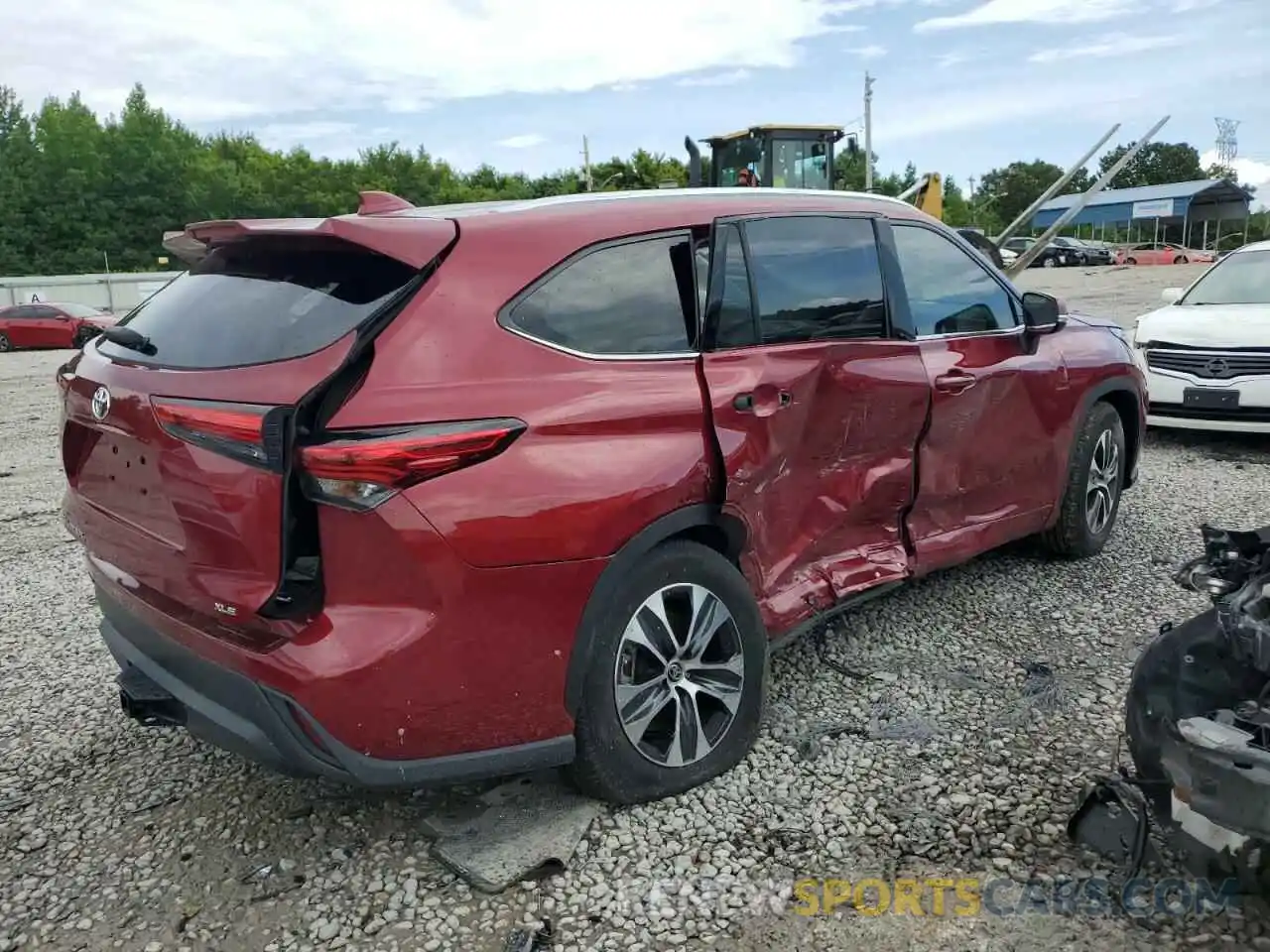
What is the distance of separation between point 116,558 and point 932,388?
2910 mm

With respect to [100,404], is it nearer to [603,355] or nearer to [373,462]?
[373,462]

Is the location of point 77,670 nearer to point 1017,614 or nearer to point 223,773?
point 223,773

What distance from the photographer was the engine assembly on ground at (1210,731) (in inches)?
84.3

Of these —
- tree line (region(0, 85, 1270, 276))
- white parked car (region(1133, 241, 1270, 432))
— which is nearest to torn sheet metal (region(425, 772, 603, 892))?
white parked car (region(1133, 241, 1270, 432))

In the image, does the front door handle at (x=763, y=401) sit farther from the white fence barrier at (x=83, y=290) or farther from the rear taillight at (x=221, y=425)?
the white fence barrier at (x=83, y=290)

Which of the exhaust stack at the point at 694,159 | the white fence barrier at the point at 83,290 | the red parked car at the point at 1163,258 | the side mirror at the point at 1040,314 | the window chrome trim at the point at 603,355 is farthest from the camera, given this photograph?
the red parked car at the point at 1163,258

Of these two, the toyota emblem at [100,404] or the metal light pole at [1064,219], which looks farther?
the metal light pole at [1064,219]

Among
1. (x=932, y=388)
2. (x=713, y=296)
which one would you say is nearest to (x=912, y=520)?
(x=932, y=388)

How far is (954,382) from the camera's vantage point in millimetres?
3971

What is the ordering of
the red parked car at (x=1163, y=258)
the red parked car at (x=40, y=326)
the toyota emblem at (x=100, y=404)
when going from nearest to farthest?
the toyota emblem at (x=100, y=404), the red parked car at (x=40, y=326), the red parked car at (x=1163, y=258)

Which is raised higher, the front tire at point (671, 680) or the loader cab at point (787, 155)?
the loader cab at point (787, 155)

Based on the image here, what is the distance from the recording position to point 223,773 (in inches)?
129

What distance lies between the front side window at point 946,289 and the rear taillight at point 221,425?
101 inches

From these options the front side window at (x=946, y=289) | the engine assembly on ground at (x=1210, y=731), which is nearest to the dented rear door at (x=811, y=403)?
the front side window at (x=946, y=289)
